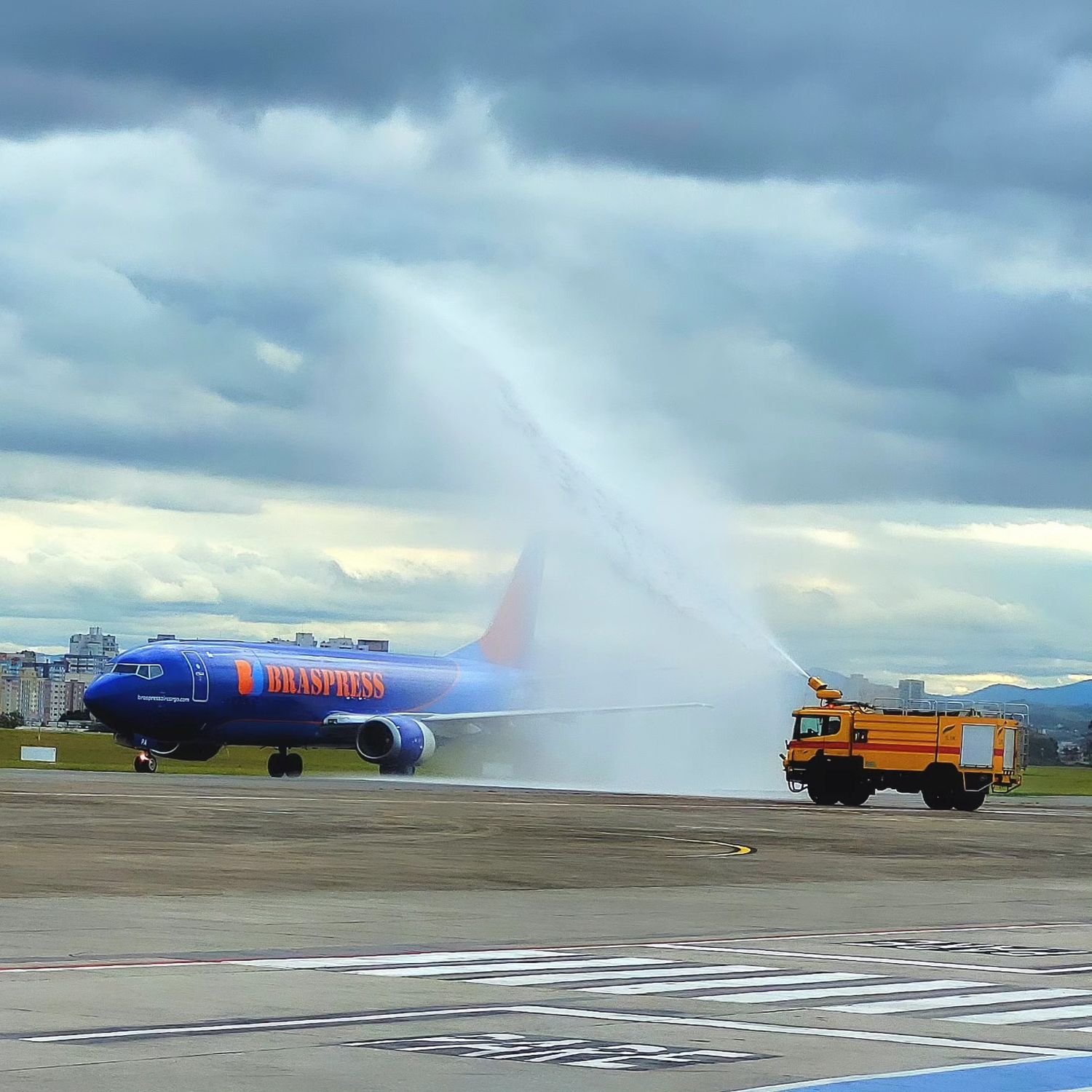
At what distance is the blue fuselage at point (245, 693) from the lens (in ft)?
254

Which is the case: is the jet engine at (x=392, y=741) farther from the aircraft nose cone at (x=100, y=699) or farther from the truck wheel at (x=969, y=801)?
the truck wheel at (x=969, y=801)

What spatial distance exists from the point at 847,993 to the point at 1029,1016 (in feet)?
6.04

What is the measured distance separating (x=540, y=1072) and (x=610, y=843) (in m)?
27.3

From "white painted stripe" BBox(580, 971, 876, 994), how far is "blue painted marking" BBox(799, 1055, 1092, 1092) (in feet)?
14.7

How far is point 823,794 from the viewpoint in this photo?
6850 cm

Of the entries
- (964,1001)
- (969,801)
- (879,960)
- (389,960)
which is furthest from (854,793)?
(964,1001)

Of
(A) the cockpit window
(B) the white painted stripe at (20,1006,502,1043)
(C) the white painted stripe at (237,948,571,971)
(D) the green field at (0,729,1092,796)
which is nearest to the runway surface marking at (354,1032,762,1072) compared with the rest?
(B) the white painted stripe at (20,1006,502,1043)

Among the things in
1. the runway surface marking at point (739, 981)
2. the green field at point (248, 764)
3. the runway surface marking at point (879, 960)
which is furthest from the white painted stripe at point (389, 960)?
the green field at point (248, 764)

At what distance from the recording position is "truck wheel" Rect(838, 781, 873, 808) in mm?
68000

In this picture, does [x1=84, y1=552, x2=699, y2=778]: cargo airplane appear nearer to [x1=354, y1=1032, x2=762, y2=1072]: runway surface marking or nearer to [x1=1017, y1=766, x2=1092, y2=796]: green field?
[x1=1017, y1=766, x2=1092, y2=796]: green field

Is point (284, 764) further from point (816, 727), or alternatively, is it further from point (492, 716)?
point (816, 727)

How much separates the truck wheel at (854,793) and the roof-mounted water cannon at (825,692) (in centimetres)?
349

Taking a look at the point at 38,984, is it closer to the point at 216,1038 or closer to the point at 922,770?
the point at 216,1038

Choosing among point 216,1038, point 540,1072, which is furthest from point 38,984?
point 540,1072
